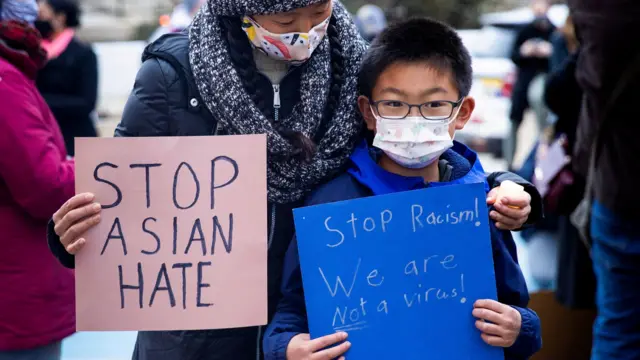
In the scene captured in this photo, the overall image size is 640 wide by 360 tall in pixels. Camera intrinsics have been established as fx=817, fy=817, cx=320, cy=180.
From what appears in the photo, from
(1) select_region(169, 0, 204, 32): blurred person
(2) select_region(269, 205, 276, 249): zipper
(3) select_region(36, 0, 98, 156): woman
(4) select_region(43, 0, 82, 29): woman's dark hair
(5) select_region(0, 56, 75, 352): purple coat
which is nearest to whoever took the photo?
(2) select_region(269, 205, 276, 249): zipper

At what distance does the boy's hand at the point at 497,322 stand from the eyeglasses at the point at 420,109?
17.1 inches

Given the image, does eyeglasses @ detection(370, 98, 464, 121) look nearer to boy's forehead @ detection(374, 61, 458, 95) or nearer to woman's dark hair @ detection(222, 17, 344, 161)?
boy's forehead @ detection(374, 61, 458, 95)

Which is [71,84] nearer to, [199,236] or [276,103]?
[276,103]

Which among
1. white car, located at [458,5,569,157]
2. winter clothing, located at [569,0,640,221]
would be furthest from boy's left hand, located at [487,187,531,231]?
white car, located at [458,5,569,157]

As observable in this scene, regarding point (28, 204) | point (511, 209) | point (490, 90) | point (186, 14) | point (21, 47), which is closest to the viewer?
point (511, 209)

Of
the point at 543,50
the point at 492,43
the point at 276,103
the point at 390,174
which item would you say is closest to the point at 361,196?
the point at 390,174

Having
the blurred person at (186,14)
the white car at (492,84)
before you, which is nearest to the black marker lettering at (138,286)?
the blurred person at (186,14)

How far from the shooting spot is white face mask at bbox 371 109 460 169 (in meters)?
1.87

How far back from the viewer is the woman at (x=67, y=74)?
5.24m

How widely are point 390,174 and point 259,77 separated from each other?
0.39 metres

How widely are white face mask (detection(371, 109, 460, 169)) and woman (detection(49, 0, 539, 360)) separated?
3.8 inches

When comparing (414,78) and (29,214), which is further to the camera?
(29,214)

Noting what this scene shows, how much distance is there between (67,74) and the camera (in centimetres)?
525

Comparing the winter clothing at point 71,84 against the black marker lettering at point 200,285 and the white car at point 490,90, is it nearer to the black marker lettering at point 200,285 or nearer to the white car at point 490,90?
the black marker lettering at point 200,285
